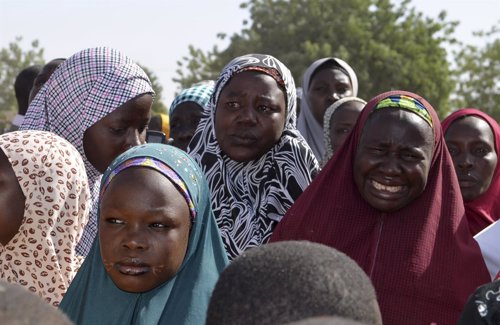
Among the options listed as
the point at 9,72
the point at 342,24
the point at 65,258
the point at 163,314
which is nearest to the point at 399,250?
the point at 163,314

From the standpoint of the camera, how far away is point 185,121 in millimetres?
6461

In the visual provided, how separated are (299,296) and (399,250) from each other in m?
2.01

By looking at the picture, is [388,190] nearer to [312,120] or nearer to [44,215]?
[44,215]

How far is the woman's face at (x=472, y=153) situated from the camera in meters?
4.95

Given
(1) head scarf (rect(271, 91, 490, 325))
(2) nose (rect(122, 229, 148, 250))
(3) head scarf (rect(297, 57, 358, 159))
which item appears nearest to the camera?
Answer: (2) nose (rect(122, 229, 148, 250))

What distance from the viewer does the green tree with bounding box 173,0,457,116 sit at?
3069 cm

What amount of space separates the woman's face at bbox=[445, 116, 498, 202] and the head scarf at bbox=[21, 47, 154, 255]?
186 centimetres

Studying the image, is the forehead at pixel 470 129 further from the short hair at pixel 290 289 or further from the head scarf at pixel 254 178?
the short hair at pixel 290 289

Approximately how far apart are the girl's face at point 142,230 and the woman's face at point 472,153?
7.30ft

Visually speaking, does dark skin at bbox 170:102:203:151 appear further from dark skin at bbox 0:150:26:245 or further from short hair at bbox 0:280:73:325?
short hair at bbox 0:280:73:325

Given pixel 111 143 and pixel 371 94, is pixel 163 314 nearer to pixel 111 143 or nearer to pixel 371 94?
pixel 111 143

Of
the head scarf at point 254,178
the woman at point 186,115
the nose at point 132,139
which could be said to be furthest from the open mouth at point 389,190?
the woman at point 186,115

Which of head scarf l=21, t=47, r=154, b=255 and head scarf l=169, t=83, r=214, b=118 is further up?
head scarf l=21, t=47, r=154, b=255

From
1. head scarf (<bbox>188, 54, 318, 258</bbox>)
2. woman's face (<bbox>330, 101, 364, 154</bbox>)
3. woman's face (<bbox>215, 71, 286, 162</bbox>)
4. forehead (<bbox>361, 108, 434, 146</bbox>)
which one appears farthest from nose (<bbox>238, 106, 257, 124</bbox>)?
woman's face (<bbox>330, 101, 364, 154</bbox>)
